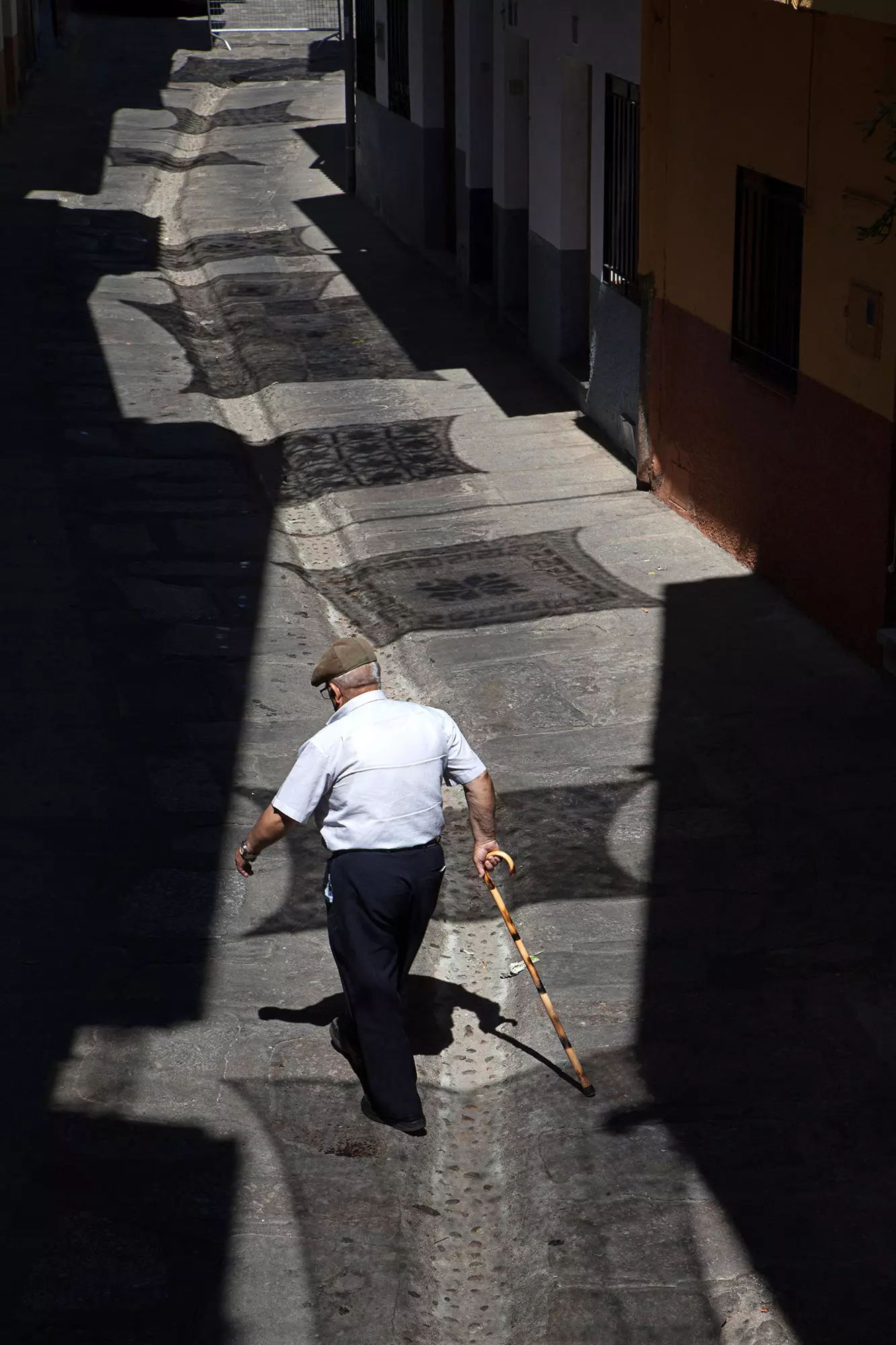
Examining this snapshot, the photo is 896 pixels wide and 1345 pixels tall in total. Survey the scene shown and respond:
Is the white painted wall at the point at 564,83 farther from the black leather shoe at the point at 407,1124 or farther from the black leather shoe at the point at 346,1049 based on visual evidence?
the black leather shoe at the point at 407,1124

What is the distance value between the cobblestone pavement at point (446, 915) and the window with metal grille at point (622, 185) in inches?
51.8

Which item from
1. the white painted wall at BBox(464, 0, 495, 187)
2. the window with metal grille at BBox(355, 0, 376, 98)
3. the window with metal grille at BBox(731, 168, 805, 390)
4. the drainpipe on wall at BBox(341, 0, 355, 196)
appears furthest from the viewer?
the drainpipe on wall at BBox(341, 0, 355, 196)

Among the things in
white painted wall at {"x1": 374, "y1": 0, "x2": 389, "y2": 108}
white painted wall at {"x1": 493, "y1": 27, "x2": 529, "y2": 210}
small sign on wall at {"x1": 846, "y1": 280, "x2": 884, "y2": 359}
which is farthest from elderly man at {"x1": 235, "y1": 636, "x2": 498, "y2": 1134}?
white painted wall at {"x1": 374, "y1": 0, "x2": 389, "y2": 108}

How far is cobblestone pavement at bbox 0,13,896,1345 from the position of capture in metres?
4.87

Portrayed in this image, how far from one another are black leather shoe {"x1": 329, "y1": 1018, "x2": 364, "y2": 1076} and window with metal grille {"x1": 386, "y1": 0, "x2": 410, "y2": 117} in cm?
1544

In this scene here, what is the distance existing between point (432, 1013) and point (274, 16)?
109ft

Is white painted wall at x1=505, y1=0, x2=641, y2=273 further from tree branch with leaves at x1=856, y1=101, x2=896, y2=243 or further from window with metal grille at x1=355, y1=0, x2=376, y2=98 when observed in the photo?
window with metal grille at x1=355, y1=0, x2=376, y2=98

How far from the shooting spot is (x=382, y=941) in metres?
5.47

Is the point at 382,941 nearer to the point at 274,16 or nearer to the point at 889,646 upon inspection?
the point at 889,646

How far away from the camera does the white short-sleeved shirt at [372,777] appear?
5301 millimetres

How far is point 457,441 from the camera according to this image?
13031 mm

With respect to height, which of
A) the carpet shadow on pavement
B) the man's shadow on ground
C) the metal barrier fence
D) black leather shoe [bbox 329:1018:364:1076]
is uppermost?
the metal barrier fence

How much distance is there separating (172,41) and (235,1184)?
32.8 metres

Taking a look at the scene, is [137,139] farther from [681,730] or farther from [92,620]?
[681,730]
